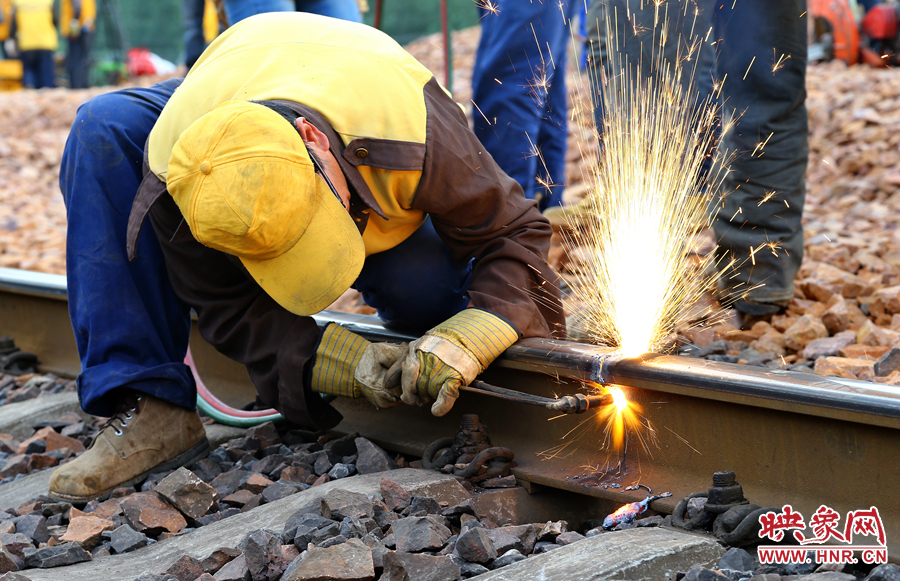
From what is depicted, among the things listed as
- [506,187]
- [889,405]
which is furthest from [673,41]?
[889,405]

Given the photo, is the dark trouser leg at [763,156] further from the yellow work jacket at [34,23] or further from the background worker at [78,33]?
the background worker at [78,33]

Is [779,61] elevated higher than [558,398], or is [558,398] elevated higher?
[779,61]

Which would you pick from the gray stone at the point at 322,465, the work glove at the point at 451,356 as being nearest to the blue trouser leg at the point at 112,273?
the gray stone at the point at 322,465

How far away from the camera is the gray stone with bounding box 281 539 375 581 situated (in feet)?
5.41

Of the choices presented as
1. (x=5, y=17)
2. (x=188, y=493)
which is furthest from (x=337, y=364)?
(x=5, y=17)

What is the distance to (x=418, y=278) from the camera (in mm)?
2738

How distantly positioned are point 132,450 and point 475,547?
4.18 feet

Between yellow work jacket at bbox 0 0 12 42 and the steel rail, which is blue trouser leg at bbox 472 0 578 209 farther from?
yellow work jacket at bbox 0 0 12 42

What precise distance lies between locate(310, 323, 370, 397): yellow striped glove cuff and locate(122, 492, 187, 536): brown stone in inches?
19.3

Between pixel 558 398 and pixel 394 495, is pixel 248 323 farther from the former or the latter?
pixel 558 398

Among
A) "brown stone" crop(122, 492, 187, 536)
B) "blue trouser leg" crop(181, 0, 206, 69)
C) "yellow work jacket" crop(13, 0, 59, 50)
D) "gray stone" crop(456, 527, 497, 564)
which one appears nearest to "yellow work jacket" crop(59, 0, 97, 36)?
"yellow work jacket" crop(13, 0, 59, 50)

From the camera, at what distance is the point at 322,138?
209 cm

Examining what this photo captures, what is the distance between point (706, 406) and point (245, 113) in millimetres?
1259

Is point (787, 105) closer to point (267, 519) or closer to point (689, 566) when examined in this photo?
point (689, 566)
